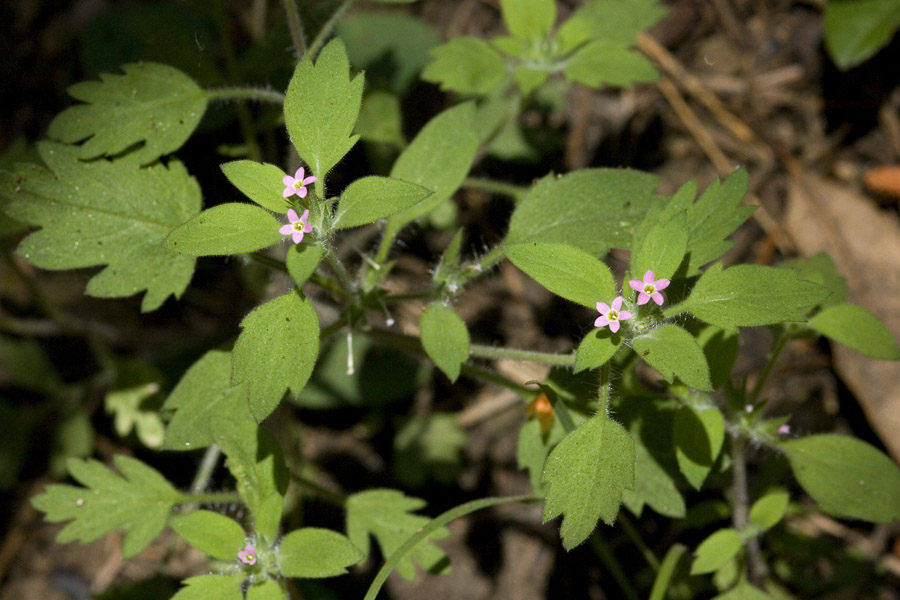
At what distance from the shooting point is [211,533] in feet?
8.91

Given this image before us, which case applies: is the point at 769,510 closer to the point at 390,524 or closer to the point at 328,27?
the point at 390,524

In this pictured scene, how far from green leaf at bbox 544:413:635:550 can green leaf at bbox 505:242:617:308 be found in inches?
16.8

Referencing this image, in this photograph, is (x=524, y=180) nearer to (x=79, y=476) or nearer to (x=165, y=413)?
(x=165, y=413)

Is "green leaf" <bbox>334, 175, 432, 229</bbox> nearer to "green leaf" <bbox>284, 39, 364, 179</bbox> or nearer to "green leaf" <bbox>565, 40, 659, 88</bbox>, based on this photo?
"green leaf" <bbox>284, 39, 364, 179</bbox>

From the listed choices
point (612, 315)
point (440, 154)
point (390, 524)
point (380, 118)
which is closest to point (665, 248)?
point (612, 315)

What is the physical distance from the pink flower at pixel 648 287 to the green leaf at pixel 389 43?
8.61 feet

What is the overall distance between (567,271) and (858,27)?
3.19 meters

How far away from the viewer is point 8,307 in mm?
4801

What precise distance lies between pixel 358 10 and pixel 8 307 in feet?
9.75

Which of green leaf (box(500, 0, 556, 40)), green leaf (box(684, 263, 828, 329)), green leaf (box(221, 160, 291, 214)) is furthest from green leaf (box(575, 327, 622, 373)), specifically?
green leaf (box(500, 0, 556, 40))

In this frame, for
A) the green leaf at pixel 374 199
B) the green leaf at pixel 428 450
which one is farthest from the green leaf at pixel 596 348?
the green leaf at pixel 428 450

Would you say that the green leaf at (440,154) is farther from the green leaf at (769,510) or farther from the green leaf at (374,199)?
the green leaf at (769,510)

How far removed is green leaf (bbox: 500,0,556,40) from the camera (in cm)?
356

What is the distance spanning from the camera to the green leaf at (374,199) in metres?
2.32
